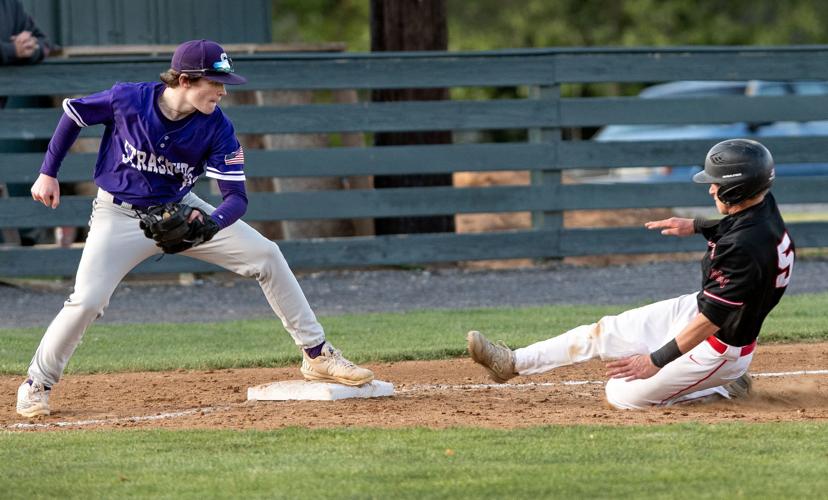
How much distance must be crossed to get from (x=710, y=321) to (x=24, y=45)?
25.5ft

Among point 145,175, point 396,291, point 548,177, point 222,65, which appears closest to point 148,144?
point 145,175

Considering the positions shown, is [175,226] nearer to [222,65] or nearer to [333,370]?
[222,65]

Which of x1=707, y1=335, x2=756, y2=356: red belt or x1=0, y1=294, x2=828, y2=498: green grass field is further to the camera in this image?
x1=707, y1=335, x2=756, y2=356: red belt

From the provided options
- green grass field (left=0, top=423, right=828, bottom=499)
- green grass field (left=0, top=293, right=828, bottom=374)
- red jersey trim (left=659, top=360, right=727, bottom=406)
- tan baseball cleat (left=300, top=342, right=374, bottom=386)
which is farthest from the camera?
green grass field (left=0, top=293, right=828, bottom=374)

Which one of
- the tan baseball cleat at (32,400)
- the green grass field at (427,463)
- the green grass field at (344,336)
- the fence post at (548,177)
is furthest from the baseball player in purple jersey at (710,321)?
the fence post at (548,177)

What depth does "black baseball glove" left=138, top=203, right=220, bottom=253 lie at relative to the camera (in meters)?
6.27

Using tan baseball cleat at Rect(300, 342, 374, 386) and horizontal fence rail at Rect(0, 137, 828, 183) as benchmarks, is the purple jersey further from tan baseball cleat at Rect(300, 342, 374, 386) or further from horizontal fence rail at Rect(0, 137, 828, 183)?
horizontal fence rail at Rect(0, 137, 828, 183)

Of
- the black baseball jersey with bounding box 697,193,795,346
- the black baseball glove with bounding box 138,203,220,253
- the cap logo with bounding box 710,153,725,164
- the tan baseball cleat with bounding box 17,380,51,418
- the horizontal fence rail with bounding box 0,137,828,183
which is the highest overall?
the cap logo with bounding box 710,153,725,164

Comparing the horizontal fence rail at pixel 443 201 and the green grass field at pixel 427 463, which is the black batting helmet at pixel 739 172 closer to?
the green grass field at pixel 427 463

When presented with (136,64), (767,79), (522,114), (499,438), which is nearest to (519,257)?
(522,114)

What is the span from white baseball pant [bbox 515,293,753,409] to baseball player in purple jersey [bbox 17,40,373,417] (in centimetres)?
141

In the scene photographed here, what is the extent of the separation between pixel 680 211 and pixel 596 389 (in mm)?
8857

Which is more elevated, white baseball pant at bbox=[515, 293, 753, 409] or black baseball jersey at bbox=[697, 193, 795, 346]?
black baseball jersey at bbox=[697, 193, 795, 346]

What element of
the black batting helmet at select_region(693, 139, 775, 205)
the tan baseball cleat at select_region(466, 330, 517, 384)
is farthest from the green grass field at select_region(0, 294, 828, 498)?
the black batting helmet at select_region(693, 139, 775, 205)
